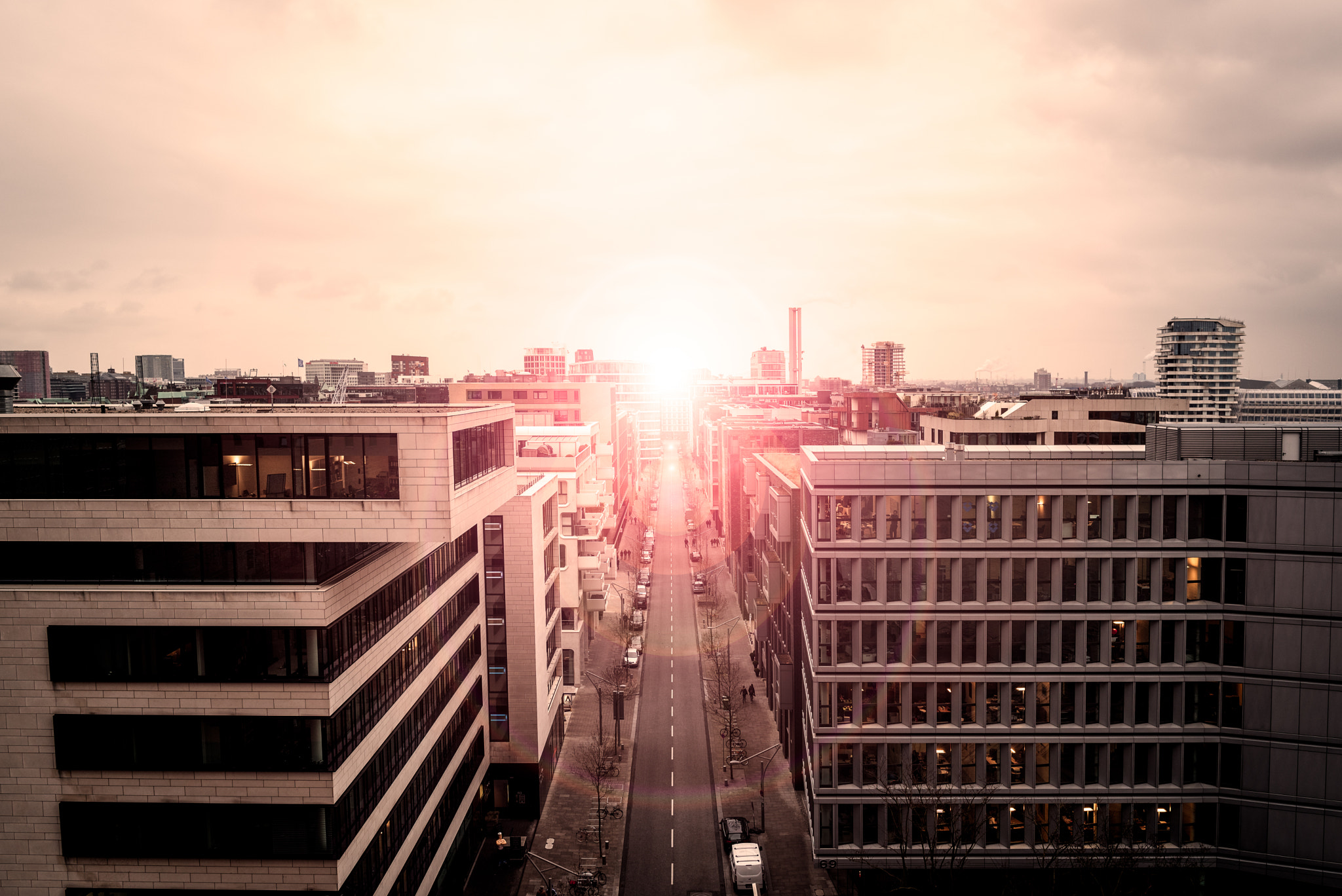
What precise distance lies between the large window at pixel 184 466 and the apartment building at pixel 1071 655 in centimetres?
2704

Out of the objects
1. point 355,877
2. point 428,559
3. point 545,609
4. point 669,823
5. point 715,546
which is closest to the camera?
point 355,877

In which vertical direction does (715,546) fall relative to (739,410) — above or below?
below

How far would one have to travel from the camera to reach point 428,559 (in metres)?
41.8

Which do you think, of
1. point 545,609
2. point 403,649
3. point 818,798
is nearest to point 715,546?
point 545,609

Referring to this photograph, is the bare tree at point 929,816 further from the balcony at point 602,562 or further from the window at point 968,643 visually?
the balcony at point 602,562

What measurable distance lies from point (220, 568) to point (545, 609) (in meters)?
31.1

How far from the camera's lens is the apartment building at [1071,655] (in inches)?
1668

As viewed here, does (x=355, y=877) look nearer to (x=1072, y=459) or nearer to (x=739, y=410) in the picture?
(x=1072, y=459)

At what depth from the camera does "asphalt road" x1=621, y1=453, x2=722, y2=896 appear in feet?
163

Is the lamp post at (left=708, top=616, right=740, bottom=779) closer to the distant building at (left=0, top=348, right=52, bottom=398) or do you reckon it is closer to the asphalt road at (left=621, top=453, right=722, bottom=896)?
the asphalt road at (left=621, top=453, right=722, bottom=896)

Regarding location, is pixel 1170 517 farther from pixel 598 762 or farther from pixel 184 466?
pixel 184 466

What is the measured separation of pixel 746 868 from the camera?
4694 centimetres

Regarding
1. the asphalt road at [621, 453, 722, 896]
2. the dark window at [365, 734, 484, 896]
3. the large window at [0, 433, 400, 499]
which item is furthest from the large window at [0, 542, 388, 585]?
the asphalt road at [621, 453, 722, 896]

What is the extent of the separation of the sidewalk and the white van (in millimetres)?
7400
